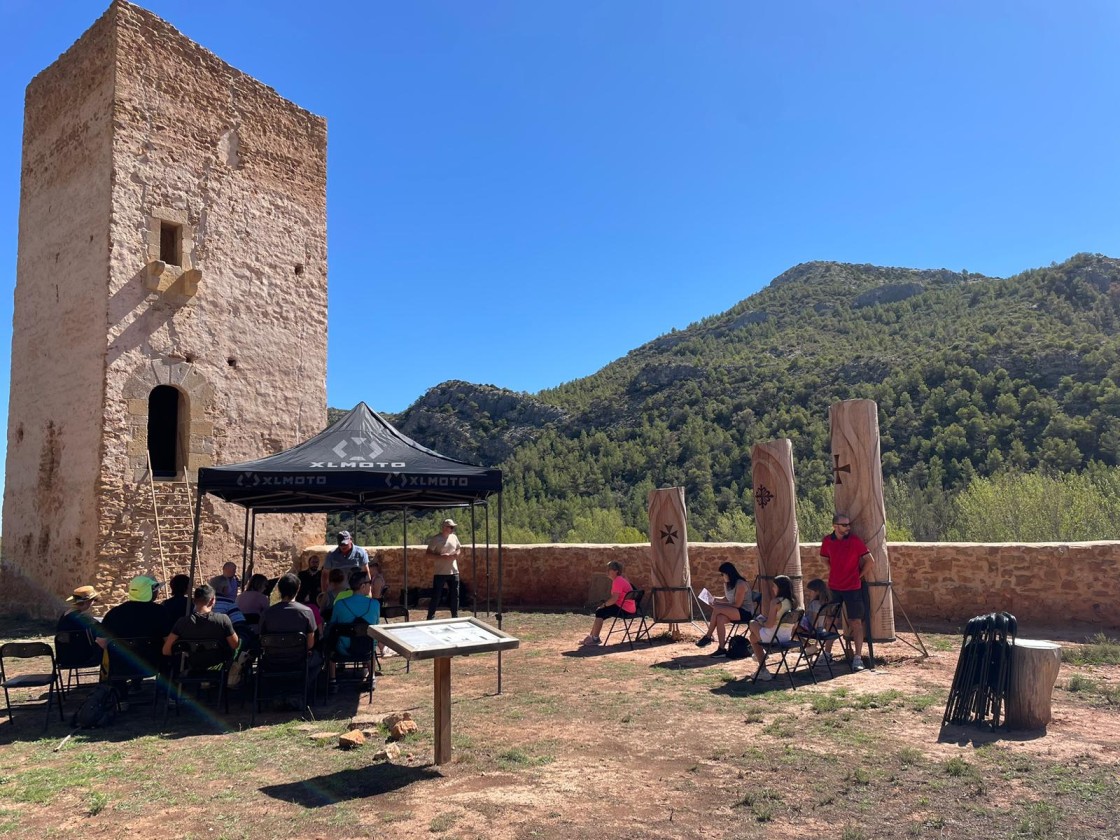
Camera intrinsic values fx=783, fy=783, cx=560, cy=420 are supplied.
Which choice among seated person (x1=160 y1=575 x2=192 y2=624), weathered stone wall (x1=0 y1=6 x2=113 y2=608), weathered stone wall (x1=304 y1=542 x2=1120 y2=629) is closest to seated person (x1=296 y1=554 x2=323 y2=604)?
seated person (x1=160 y1=575 x2=192 y2=624)

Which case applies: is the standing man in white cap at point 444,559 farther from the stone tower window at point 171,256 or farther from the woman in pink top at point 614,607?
the stone tower window at point 171,256

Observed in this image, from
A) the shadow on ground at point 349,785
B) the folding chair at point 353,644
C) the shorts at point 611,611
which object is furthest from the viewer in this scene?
the shorts at point 611,611

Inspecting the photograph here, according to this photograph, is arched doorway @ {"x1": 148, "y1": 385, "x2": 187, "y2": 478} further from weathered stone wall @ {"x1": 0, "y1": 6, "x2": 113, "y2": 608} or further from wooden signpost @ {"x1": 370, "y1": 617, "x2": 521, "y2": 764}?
wooden signpost @ {"x1": 370, "y1": 617, "x2": 521, "y2": 764}

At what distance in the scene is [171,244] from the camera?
40.5 ft

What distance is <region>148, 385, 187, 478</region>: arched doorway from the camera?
481 inches

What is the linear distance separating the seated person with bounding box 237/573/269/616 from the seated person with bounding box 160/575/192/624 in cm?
62

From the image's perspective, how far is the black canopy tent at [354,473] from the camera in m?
7.04

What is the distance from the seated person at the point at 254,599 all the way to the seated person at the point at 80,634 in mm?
1407

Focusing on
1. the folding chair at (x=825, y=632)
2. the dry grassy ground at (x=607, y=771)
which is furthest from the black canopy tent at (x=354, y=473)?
the folding chair at (x=825, y=632)

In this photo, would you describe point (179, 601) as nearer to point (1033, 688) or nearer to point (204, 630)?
point (204, 630)

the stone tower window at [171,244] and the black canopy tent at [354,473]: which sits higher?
the stone tower window at [171,244]

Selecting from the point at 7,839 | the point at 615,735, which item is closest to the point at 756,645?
the point at 615,735

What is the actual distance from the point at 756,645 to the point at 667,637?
8.81ft

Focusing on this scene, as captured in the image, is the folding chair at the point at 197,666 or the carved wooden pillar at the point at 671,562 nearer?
the folding chair at the point at 197,666
